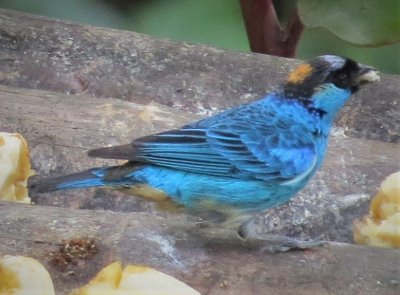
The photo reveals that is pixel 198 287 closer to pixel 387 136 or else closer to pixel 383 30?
pixel 383 30


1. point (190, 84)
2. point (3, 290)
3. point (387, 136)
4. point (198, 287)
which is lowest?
point (387, 136)

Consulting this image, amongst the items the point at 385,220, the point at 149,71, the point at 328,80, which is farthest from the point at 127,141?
the point at 385,220

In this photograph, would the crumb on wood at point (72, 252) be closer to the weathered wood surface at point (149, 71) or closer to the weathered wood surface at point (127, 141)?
the weathered wood surface at point (127, 141)

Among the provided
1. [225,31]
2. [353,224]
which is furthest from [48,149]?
[225,31]

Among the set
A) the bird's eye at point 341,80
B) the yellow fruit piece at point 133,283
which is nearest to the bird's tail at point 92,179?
the yellow fruit piece at point 133,283

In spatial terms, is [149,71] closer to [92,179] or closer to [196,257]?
[92,179]

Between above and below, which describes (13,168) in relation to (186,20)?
above
